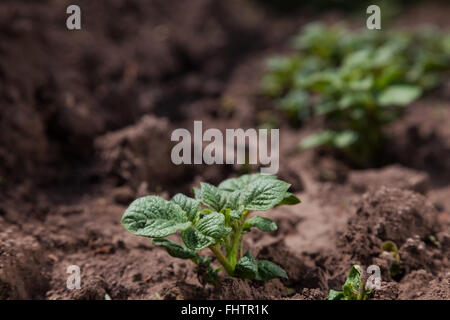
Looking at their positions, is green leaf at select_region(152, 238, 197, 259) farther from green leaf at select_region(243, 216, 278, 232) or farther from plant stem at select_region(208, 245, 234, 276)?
green leaf at select_region(243, 216, 278, 232)

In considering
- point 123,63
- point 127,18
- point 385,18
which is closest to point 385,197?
point 123,63

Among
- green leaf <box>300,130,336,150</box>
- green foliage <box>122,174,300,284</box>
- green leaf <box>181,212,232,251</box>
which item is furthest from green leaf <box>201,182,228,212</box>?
green leaf <box>300,130,336,150</box>

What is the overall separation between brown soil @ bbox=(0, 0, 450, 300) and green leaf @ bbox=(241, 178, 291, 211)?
36 centimetres

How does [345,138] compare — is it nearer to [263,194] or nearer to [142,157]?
[142,157]

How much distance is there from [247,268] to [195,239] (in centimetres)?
28

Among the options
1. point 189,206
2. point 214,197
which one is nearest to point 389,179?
point 214,197

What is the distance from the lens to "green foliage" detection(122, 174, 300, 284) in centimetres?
168

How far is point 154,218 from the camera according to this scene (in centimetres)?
173

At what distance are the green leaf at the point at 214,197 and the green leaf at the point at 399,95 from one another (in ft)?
5.35

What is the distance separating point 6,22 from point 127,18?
1.35 metres

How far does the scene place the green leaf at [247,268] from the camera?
182 cm

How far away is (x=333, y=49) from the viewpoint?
13.6 ft

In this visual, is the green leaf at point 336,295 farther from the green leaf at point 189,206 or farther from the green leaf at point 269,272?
the green leaf at point 189,206

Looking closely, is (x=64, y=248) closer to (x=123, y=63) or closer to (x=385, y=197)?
(x=385, y=197)
